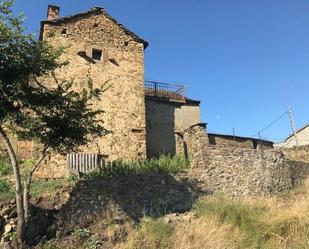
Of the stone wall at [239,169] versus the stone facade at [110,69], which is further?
the stone facade at [110,69]

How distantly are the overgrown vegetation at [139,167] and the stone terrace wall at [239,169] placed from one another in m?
0.56

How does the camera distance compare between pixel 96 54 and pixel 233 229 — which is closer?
pixel 233 229

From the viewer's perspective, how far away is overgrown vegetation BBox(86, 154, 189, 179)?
17344 millimetres

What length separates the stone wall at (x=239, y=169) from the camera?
19.0 meters

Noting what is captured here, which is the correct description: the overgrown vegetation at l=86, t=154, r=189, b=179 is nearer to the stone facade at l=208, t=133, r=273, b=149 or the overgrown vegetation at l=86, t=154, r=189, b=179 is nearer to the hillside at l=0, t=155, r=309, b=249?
the hillside at l=0, t=155, r=309, b=249

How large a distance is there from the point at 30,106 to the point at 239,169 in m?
9.01

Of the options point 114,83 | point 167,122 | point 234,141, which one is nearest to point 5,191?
point 114,83

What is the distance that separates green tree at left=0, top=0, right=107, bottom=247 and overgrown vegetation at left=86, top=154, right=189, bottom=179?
2163mm

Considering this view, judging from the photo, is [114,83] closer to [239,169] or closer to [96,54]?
[96,54]

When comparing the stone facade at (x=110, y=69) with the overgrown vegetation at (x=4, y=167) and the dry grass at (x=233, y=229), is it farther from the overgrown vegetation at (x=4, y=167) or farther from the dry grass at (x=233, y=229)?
the dry grass at (x=233, y=229)

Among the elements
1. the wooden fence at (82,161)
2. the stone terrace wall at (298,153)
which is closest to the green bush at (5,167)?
the wooden fence at (82,161)

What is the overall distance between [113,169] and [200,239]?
16.4 ft

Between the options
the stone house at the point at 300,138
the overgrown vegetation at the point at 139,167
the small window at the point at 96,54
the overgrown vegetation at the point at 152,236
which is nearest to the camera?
the overgrown vegetation at the point at 152,236

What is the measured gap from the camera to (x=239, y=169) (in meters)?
19.7
